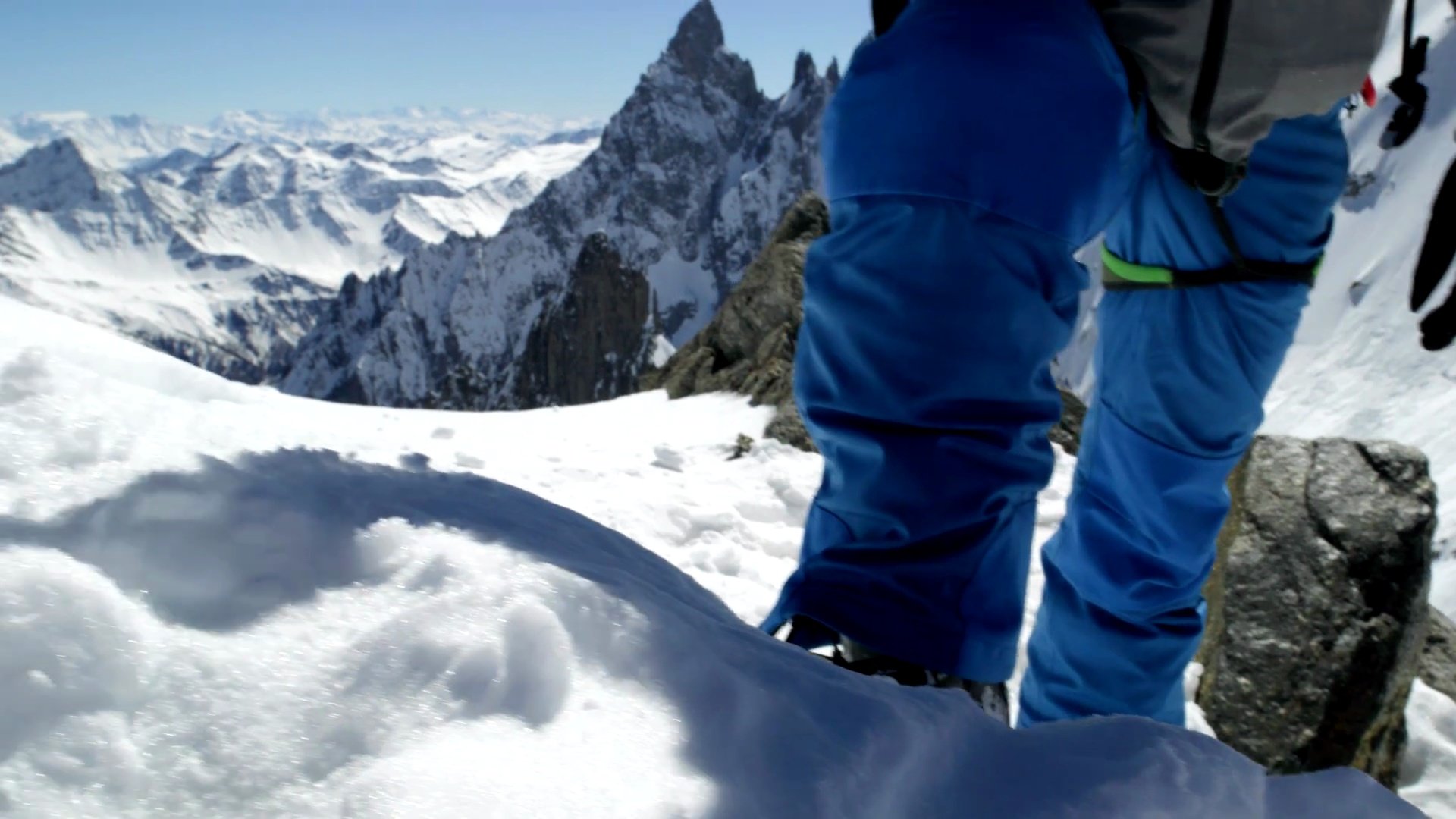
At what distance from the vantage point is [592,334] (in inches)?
2928

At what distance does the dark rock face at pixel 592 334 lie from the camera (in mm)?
73500

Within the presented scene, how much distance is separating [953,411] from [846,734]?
61 centimetres

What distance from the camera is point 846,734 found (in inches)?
34.3

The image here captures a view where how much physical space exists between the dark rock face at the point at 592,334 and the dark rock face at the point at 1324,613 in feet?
230

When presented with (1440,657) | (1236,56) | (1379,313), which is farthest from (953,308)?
(1379,313)

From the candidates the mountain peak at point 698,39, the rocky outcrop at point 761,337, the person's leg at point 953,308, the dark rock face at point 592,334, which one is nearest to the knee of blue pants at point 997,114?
the person's leg at point 953,308

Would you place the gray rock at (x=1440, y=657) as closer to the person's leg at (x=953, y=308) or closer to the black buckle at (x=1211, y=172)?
the black buckle at (x=1211, y=172)

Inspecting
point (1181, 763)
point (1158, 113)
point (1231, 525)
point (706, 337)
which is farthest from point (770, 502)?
point (706, 337)

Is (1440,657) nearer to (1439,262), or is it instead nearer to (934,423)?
(1439,262)

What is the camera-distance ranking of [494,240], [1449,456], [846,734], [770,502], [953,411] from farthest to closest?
[494,240] → [1449,456] → [770,502] → [953,411] → [846,734]

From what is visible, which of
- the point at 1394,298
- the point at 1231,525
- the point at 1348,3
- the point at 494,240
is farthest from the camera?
the point at 494,240

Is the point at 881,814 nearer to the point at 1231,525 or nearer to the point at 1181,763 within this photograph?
the point at 1181,763

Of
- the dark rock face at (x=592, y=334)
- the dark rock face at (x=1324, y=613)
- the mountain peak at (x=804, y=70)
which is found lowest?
the dark rock face at (x=592, y=334)

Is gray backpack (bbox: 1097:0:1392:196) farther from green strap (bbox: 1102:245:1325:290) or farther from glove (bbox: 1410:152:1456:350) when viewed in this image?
glove (bbox: 1410:152:1456:350)
